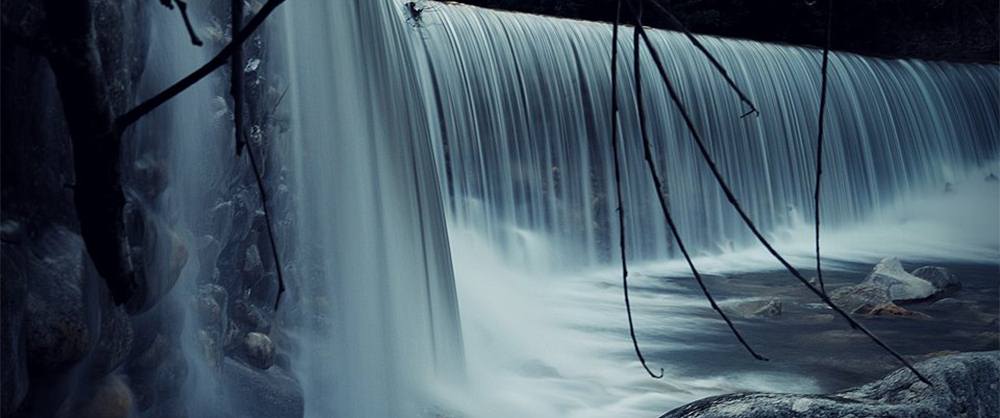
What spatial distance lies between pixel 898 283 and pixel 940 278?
0.65 m

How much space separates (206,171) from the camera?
3531mm

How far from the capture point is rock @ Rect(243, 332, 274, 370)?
403 centimetres

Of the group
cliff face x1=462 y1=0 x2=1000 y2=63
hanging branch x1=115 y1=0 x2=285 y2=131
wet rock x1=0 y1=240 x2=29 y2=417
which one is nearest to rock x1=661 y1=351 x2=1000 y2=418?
wet rock x1=0 y1=240 x2=29 y2=417

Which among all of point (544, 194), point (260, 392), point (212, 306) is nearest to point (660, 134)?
point (544, 194)

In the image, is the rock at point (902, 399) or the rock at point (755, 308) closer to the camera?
the rock at point (902, 399)

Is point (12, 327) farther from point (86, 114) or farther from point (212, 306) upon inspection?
point (212, 306)

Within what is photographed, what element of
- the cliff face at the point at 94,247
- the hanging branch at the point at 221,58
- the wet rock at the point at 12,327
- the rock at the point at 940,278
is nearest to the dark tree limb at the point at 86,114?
the cliff face at the point at 94,247

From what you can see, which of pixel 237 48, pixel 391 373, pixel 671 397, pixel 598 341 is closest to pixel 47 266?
pixel 237 48

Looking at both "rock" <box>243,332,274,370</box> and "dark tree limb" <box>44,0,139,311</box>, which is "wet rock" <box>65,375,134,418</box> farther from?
"dark tree limb" <box>44,0,139,311</box>

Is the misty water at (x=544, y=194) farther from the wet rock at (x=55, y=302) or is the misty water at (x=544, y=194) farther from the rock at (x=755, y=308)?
the wet rock at (x=55, y=302)

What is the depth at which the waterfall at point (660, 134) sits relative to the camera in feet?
33.9

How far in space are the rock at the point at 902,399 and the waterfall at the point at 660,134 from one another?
651 centimetres

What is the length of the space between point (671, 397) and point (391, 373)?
181 cm

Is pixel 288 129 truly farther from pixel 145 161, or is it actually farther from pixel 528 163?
pixel 528 163
